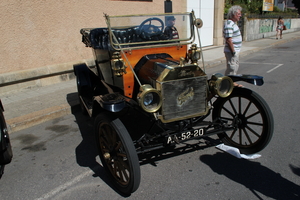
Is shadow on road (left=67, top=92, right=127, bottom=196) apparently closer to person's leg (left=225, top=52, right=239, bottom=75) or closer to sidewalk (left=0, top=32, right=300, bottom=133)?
sidewalk (left=0, top=32, right=300, bottom=133)

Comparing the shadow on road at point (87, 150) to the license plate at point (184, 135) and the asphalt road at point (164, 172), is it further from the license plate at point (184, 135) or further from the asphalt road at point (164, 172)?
the license plate at point (184, 135)

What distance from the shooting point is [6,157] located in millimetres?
2820

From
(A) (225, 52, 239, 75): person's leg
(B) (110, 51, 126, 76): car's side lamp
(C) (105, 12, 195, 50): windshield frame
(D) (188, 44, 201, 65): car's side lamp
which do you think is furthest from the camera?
(A) (225, 52, 239, 75): person's leg

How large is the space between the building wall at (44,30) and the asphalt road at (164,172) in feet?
10.7

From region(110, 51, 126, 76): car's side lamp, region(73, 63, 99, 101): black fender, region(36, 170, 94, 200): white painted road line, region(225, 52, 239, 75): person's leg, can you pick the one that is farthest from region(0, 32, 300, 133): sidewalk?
region(225, 52, 239, 75): person's leg

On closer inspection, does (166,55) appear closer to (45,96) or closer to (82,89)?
(82,89)

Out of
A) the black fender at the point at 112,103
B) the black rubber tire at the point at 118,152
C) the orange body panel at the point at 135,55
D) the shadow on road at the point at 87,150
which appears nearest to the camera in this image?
the black rubber tire at the point at 118,152

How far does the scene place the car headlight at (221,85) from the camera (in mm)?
2895

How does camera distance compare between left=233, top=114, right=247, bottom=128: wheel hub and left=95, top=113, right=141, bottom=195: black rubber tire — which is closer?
left=95, top=113, right=141, bottom=195: black rubber tire

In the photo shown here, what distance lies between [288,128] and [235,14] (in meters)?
2.46

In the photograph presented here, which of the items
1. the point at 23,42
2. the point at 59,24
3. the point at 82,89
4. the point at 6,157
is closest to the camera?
the point at 6,157

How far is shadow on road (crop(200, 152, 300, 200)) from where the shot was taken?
2625 millimetres

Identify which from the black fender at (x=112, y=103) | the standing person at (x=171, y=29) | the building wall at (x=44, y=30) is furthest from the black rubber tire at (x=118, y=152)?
the building wall at (x=44, y=30)

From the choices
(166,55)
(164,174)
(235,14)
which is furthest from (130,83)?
(235,14)
